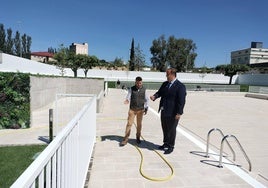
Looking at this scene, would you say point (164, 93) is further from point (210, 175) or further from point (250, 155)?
point (250, 155)

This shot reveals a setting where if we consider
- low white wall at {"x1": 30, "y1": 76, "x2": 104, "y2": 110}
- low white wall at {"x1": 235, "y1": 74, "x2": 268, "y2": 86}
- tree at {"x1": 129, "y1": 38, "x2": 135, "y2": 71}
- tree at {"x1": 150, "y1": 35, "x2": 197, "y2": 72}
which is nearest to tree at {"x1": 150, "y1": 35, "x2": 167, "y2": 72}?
tree at {"x1": 150, "y1": 35, "x2": 197, "y2": 72}

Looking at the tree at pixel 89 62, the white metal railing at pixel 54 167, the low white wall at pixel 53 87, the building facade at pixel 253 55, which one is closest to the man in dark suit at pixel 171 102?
the white metal railing at pixel 54 167

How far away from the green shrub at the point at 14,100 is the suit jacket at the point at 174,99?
18.2 ft

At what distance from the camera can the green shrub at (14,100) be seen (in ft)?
28.5

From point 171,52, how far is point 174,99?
7254 centimetres

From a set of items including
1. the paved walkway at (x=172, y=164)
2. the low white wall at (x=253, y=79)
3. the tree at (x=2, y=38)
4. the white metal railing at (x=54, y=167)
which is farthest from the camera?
the tree at (x=2, y=38)

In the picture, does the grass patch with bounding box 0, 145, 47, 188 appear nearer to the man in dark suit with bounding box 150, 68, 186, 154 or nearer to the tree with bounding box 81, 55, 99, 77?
the man in dark suit with bounding box 150, 68, 186, 154

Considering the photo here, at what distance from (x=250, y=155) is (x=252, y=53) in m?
119

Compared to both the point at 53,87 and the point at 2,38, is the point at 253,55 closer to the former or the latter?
the point at 2,38

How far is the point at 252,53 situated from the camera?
368 feet

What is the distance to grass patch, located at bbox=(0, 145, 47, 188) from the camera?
15.4 feet

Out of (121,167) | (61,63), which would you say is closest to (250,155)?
(121,167)

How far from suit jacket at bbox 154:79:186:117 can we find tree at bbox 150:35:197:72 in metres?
71.5

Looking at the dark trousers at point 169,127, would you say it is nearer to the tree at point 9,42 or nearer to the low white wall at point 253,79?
the low white wall at point 253,79
